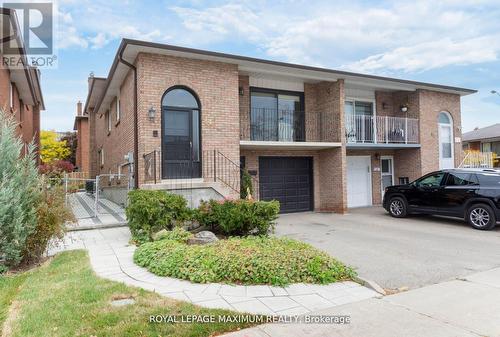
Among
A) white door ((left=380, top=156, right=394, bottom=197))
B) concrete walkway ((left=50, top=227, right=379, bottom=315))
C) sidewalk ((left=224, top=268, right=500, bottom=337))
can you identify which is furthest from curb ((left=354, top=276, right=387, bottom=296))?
white door ((left=380, top=156, right=394, bottom=197))

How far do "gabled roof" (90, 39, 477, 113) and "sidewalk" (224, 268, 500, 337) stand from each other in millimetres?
8154

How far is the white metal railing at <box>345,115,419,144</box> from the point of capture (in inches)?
546

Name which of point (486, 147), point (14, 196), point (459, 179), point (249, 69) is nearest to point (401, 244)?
point (459, 179)

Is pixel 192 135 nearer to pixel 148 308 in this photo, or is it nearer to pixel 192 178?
pixel 192 178

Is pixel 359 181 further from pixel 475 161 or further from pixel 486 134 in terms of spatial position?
pixel 486 134

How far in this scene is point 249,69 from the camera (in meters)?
11.4

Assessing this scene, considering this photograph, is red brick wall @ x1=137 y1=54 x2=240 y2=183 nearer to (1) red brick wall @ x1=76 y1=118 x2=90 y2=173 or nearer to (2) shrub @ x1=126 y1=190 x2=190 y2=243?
(2) shrub @ x1=126 y1=190 x2=190 y2=243

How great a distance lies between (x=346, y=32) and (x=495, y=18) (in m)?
4.49

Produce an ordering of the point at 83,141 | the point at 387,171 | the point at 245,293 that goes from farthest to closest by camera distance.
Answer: the point at 83,141
the point at 387,171
the point at 245,293

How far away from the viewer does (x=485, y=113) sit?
2783cm

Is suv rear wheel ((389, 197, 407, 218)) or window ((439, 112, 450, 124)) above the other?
window ((439, 112, 450, 124))

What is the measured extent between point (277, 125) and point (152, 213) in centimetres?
702

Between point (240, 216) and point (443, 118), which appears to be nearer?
point (240, 216)

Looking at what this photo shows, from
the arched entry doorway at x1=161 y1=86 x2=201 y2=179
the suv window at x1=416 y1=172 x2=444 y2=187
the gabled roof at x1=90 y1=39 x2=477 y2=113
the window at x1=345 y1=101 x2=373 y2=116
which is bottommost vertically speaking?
the suv window at x1=416 y1=172 x2=444 y2=187
